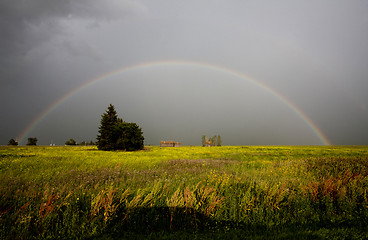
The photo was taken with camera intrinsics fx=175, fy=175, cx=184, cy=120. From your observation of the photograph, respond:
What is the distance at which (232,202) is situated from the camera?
223 inches

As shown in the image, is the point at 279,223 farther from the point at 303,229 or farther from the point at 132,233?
the point at 132,233

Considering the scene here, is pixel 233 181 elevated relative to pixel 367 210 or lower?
elevated

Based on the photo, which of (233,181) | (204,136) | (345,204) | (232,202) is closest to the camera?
(232,202)

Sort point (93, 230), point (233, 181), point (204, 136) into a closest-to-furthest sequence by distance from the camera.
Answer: point (93, 230) → point (233, 181) → point (204, 136)

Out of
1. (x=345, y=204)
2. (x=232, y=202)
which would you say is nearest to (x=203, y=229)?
(x=232, y=202)

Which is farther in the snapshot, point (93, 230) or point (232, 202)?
point (232, 202)

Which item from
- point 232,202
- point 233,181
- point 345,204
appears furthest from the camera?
point 233,181

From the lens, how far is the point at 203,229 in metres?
4.57

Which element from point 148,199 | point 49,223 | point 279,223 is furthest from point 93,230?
point 279,223

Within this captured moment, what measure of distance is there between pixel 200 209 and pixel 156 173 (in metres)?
4.36

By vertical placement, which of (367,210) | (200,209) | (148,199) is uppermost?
(148,199)

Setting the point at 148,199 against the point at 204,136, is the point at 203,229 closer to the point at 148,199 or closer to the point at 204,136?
the point at 148,199

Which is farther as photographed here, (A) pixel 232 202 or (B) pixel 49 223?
(A) pixel 232 202

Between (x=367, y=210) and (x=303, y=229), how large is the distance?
325 centimetres
